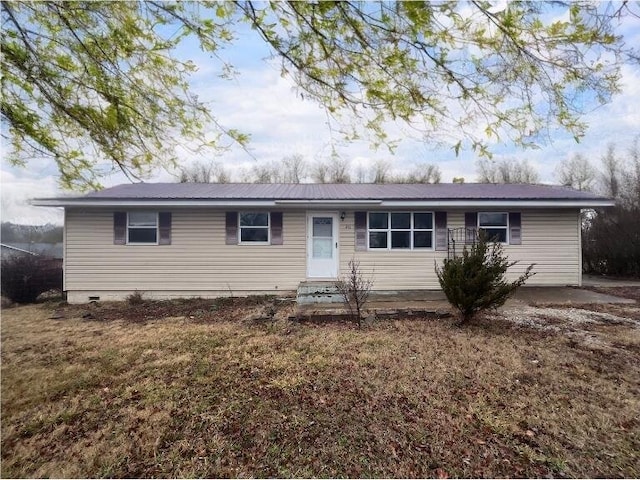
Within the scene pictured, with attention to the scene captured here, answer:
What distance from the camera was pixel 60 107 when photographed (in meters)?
2.54

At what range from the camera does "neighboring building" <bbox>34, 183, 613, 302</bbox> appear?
9359 mm

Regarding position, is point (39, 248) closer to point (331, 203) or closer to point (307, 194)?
point (307, 194)

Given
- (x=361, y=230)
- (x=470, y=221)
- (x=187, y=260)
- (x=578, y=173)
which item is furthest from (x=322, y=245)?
(x=578, y=173)

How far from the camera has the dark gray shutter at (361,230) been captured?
9641mm

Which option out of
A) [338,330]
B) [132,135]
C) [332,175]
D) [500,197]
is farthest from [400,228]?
[332,175]

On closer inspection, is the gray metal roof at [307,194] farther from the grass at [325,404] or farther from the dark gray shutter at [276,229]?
the grass at [325,404]

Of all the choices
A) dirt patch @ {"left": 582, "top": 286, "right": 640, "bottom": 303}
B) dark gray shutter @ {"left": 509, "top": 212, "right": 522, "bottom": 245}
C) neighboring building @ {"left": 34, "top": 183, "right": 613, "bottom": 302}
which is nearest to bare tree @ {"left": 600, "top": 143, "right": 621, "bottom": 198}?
dirt patch @ {"left": 582, "top": 286, "right": 640, "bottom": 303}

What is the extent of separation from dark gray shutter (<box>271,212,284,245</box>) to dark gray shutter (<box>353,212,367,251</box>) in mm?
2154

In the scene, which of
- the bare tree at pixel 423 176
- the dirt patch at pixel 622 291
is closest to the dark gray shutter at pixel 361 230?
the dirt patch at pixel 622 291

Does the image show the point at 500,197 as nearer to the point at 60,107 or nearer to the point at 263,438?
the point at 263,438

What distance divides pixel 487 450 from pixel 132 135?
146 inches

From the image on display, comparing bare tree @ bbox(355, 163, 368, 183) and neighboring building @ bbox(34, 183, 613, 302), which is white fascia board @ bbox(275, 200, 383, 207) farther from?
bare tree @ bbox(355, 163, 368, 183)

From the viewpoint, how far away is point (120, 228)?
939 centimetres

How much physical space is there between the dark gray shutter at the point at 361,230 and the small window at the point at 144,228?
18.7ft
